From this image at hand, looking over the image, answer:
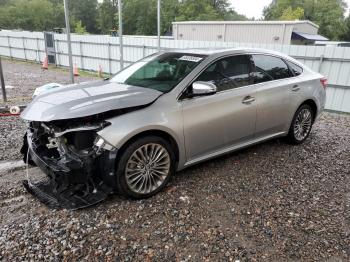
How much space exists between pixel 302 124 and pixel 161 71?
8.71 ft

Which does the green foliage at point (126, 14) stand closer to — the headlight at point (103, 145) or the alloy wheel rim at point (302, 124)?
the alloy wheel rim at point (302, 124)

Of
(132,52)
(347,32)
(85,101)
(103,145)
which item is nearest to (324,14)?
(347,32)

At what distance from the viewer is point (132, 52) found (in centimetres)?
1428

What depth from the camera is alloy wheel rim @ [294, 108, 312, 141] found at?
514 cm

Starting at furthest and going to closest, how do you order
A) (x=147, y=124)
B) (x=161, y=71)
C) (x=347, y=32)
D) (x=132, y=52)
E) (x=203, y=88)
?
(x=347, y=32), (x=132, y=52), (x=161, y=71), (x=203, y=88), (x=147, y=124)

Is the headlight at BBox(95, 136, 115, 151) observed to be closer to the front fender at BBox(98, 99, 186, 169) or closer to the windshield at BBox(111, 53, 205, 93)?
the front fender at BBox(98, 99, 186, 169)

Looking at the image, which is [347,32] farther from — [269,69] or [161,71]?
[161,71]

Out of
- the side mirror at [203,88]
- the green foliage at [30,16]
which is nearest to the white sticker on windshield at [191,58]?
the side mirror at [203,88]

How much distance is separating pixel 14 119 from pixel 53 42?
13.5 m

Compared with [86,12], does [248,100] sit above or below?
below

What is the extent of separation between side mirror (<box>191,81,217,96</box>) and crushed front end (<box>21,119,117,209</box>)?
1.13m

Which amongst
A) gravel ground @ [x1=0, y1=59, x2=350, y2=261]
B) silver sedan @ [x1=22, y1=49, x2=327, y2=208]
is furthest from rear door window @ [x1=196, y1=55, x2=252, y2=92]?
gravel ground @ [x1=0, y1=59, x2=350, y2=261]

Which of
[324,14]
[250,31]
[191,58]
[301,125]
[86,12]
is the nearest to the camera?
[191,58]

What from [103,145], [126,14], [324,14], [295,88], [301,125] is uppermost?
[324,14]
